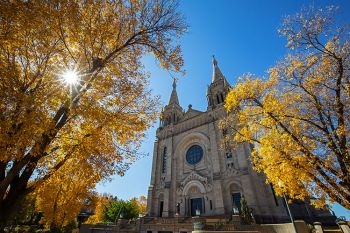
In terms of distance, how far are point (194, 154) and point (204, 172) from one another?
141 inches

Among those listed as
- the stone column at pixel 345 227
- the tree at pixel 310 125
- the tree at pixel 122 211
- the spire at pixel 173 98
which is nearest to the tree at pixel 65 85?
the tree at pixel 310 125

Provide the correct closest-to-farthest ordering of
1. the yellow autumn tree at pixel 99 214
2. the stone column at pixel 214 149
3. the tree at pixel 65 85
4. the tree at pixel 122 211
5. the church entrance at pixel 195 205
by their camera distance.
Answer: the tree at pixel 65 85
the church entrance at pixel 195 205
the stone column at pixel 214 149
the tree at pixel 122 211
the yellow autumn tree at pixel 99 214

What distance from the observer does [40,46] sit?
633cm

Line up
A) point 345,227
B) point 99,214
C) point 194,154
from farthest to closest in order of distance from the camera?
point 99,214
point 194,154
point 345,227

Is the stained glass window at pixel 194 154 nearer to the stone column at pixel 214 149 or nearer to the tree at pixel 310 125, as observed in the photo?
the stone column at pixel 214 149

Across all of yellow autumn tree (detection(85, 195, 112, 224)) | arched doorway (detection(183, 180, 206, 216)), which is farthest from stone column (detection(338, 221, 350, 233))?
yellow autumn tree (detection(85, 195, 112, 224))

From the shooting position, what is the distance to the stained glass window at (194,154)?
27.1 meters

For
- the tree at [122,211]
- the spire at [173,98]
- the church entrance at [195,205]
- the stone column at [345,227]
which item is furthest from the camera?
the spire at [173,98]

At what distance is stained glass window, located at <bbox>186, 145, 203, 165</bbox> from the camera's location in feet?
88.9

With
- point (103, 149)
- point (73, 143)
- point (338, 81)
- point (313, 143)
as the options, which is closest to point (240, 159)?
point (313, 143)

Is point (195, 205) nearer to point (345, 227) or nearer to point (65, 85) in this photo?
point (345, 227)

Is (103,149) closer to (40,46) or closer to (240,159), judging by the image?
(40,46)

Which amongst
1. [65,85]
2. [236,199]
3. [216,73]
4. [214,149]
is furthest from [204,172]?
[65,85]

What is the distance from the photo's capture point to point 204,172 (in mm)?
25016
